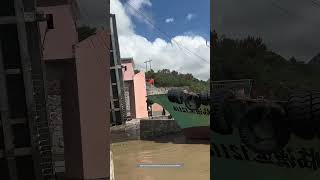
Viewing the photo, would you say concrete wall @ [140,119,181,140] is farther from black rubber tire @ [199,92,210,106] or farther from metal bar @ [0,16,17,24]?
metal bar @ [0,16,17,24]

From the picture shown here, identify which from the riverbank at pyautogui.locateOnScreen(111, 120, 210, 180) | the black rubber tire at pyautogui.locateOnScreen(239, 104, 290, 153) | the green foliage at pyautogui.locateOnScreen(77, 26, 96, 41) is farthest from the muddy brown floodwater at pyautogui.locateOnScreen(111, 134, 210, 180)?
the black rubber tire at pyautogui.locateOnScreen(239, 104, 290, 153)

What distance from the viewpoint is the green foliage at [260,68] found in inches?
212

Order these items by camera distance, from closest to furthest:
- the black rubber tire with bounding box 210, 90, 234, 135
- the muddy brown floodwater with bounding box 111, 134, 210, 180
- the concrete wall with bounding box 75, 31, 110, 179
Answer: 1. the black rubber tire with bounding box 210, 90, 234, 135
2. the concrete wall with bounding box 75, 31, 110, 179
3. the muddy brown floodwater with bounding box 111, 134, 210, 180

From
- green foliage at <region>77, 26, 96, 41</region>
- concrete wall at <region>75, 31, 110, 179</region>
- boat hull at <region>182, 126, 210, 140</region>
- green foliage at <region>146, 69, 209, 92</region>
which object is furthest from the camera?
green foliage at <region>146, 69, 209, 92</region>

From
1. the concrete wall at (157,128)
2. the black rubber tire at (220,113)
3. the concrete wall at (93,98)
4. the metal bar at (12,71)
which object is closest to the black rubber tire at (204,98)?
the concrete wall at (157,128)

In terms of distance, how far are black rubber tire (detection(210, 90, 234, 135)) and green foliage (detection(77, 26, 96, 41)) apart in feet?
8.58

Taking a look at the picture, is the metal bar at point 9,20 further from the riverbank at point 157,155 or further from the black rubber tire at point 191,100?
the black rubber tire at point 191,100

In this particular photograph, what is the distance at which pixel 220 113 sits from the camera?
6.10m

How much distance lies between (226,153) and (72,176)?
2.91 m

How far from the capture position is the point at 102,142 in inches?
282

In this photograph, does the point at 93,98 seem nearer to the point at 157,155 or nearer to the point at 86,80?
the point at 86,80

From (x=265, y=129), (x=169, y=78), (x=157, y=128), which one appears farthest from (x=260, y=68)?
(x=169, y=78)

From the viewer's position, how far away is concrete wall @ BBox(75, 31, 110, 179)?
7.09 meters

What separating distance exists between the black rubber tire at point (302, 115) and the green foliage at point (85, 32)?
3.61 metres
